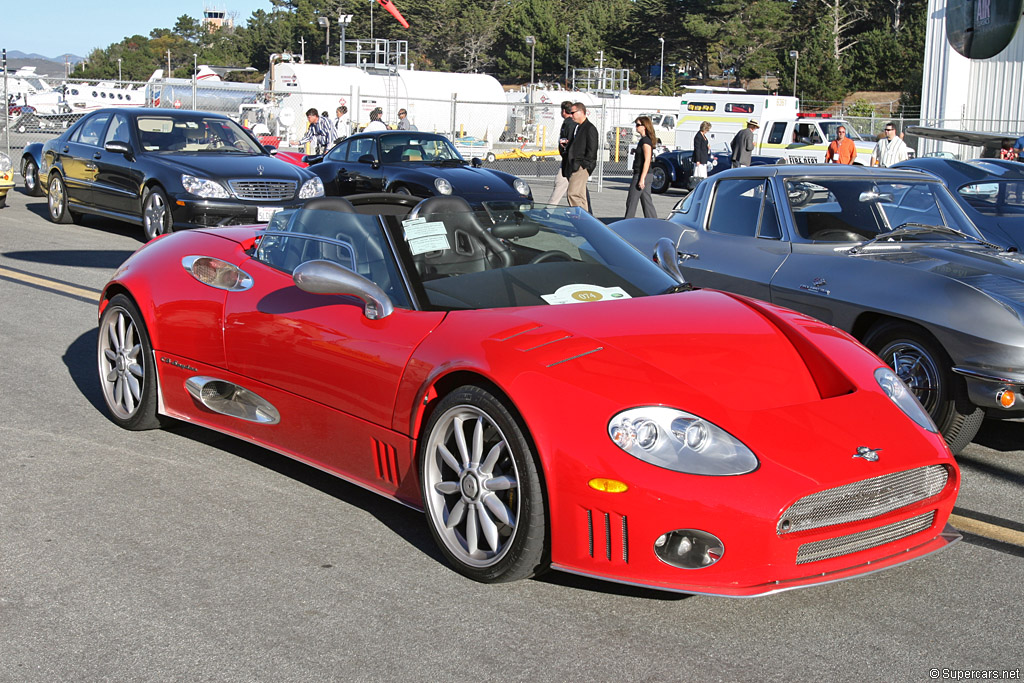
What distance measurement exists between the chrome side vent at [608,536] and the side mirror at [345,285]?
127 cm

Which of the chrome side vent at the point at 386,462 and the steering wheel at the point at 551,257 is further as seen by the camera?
the steering wheel at the point at 551,257

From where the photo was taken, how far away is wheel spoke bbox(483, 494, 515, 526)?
3449 millimetres

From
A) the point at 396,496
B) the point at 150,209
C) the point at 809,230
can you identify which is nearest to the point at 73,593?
the point at 396,496

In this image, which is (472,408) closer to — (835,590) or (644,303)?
(644,303)

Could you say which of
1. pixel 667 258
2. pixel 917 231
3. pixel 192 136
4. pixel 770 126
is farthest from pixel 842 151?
pixel 667 258

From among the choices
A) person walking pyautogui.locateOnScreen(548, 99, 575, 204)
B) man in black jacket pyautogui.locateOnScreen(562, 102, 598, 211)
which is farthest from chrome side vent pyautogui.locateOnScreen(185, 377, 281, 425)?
person walking pyautogui.locateOnScreen(548, 99, 575, 204)

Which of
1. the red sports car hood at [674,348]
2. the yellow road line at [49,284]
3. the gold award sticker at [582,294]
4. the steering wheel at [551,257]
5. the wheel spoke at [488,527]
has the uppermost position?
the steering wheel at [551,257]

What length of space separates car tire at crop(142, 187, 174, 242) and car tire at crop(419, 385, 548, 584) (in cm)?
927

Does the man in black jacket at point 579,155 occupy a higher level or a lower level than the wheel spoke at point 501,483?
higher

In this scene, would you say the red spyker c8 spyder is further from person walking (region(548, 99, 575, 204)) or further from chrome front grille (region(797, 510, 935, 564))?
person walking (region(548, 99, 575, 204))

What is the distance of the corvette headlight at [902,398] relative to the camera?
369cm

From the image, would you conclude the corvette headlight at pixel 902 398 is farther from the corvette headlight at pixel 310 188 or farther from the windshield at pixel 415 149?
the windshield at pixel 415 149

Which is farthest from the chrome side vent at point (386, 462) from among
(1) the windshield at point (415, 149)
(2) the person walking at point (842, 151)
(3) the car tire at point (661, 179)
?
(3) the car tire at point (661, 179)

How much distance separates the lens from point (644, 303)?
4102 millimetres
